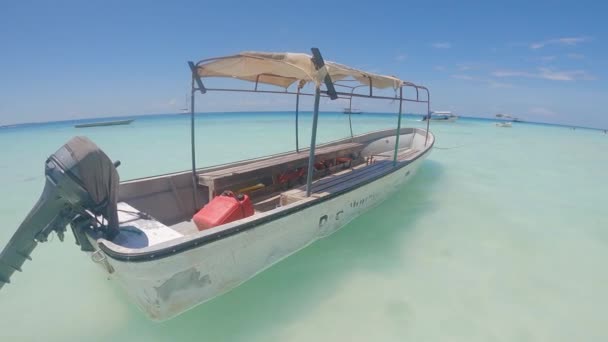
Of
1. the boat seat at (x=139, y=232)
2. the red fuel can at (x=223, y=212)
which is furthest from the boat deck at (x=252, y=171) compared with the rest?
the boat seat at (x=139, y=232)

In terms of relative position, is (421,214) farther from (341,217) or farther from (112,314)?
(112,314)

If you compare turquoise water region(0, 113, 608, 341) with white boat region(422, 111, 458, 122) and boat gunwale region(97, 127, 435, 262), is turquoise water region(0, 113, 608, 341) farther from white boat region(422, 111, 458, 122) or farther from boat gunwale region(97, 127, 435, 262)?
white boat region(422, 111, 458, 122)

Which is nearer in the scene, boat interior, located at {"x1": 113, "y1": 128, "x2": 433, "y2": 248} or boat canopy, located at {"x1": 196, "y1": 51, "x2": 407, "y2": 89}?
boat interior, located at {"x1": 113, "y1": 128, "x2": 433, "y2": 248}

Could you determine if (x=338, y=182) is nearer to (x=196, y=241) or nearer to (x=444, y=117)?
(x=196, y=241)

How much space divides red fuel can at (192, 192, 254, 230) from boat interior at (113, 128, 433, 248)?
0.22m

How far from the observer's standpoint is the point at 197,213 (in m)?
3.38

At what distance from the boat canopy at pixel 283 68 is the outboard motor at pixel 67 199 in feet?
6.43

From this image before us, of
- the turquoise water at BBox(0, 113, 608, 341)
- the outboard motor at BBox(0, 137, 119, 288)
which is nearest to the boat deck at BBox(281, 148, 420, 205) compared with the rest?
the turquoise water at BBox(0, 113, 608, 341)

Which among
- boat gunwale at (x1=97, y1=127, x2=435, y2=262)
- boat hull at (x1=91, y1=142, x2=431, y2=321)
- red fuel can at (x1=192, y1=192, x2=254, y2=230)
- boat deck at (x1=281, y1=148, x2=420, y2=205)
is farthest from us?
boat deck at (x1=281, y1=148, x2=420, y2=205)

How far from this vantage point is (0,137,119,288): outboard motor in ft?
7.41

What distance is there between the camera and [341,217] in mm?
4703

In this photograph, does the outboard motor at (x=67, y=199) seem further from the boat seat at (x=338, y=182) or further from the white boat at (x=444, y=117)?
the white boat at (x=444, y=117)

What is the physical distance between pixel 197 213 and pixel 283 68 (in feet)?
7.09

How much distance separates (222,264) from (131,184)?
6.33 ft
